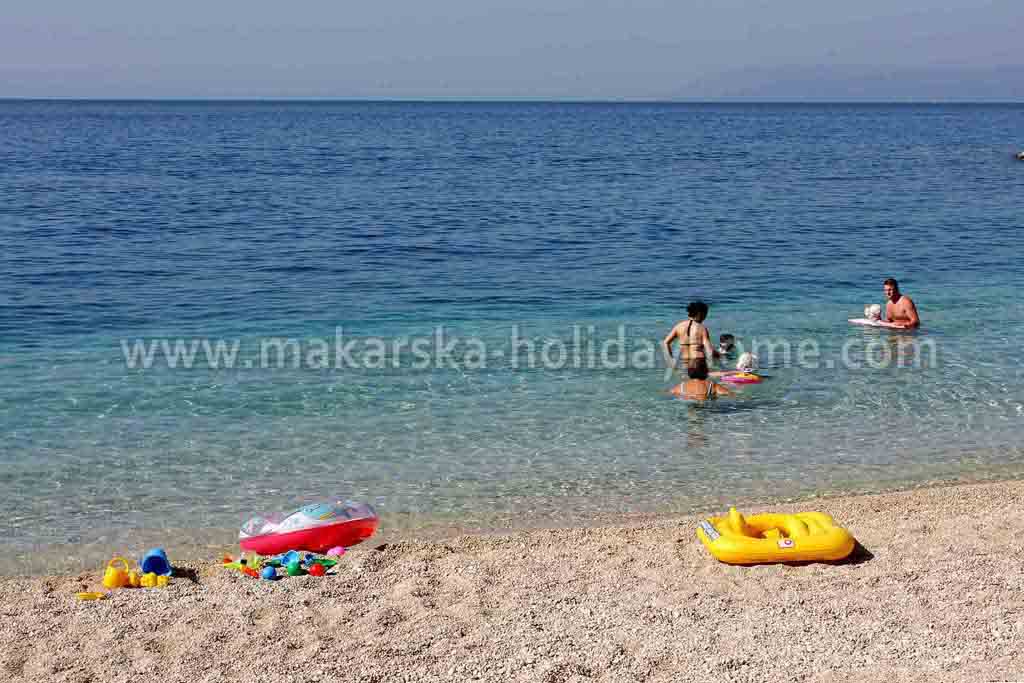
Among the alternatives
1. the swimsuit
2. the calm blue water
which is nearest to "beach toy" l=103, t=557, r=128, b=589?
the calm blue water

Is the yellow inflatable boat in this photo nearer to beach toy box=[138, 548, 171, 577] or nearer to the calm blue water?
the calm blue water

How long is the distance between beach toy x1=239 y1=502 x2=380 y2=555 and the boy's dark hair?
6.05 meters

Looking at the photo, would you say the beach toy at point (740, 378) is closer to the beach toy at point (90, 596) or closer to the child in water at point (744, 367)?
the child in water at point (744, 367)

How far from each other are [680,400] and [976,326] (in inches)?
291

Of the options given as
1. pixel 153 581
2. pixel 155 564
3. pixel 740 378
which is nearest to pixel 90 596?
pixel 153 581

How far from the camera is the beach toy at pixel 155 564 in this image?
8.60 m

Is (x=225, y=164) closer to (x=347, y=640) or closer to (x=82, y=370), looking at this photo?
(x=82, y=370)

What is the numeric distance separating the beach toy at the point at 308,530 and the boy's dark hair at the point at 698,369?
605 centimetres

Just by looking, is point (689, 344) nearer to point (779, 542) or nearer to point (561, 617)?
point (779, 542)

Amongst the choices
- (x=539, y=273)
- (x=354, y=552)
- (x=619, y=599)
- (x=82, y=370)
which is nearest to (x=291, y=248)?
(x=539, y=273)

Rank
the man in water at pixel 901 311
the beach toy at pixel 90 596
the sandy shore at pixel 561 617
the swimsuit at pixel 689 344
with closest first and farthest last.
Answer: the sandy shore at pixel 561 617
the beach toy at pixel 90 596
the swimsuit at pixel 689 344
the man in water at pixel 901 311

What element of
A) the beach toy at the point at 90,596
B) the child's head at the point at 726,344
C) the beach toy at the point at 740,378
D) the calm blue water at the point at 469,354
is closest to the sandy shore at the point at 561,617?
the beach toy at the point at 90,596

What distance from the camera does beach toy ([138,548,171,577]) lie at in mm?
8602

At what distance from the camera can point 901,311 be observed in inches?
702
